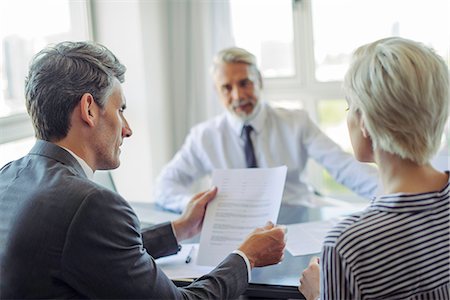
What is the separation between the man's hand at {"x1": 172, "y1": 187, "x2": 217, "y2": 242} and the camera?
5.86 ft

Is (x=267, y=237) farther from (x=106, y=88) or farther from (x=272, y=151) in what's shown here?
(x=272, y=151)

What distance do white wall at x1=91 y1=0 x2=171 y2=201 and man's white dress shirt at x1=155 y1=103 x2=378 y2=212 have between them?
54 cm

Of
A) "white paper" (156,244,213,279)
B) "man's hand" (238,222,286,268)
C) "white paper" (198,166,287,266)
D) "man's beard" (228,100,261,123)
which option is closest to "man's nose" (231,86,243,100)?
"man's beard" (228,100,261,123)

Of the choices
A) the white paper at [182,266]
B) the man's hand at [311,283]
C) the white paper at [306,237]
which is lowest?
the white paper at [182,266]

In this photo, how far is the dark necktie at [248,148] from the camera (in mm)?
2604

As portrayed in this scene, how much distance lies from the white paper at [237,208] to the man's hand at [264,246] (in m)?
0.13

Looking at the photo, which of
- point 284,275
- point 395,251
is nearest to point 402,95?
point 395,251

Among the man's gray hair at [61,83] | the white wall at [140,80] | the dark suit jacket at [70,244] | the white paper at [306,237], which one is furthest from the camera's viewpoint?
the white wall at [140,80]

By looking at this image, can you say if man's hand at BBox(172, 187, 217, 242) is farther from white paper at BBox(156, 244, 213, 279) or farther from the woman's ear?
the woman's ear

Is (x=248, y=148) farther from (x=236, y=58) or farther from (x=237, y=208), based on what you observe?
(x=237, y=208)

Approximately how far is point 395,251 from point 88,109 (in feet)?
2.46

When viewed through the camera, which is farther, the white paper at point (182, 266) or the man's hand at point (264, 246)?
the white paper at point (182, 266)

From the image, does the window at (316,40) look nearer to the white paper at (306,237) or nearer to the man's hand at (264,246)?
the white paper at (306,237)

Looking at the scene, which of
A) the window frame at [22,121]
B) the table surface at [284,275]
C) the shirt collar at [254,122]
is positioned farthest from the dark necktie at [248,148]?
the window frame at [22,121]
